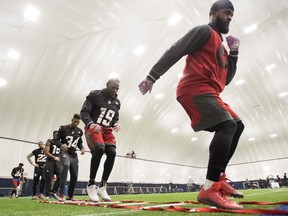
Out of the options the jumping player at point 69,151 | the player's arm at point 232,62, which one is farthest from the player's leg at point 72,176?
the player's arm at point 232,62

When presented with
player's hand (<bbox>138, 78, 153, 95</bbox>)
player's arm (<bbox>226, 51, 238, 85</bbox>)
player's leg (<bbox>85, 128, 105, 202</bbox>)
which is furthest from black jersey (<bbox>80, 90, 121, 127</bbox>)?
player's arm (<bbox>226, 51, 238, 85</bbox>)

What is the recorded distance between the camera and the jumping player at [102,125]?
11.6ft

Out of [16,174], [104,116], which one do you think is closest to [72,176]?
[104,116]

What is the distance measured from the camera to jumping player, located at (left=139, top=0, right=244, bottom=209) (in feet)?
6.22

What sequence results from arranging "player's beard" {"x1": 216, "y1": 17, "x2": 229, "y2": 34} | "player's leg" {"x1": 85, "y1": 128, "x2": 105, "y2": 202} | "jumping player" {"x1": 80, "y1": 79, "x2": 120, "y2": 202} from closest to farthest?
1. "player's beard" {"x1": 216, "y1": 17, "x2": 229, "y2": 34}
2. "player's leg" {"x1": 85, "y1": 128, "x2": 105, "y2": 202}
3. "jumping player" {"x1": 80, "y1": 79, "x2": 120, "y2": 202}

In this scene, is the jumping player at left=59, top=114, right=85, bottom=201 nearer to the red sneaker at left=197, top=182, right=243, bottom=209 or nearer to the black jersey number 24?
the black jersey number 24

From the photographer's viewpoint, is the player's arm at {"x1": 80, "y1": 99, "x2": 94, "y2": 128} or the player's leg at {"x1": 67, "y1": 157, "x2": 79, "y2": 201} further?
the player's leg at {"x1": 67, "y1": 157, "x2": 79, "y2": 201}

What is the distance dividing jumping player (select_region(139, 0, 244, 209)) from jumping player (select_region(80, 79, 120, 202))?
1.69 m

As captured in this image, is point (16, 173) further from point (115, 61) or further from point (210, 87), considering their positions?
point (210, 87)

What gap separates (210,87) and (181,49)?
420mm

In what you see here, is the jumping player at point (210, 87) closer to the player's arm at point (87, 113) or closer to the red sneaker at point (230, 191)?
the red sneaker at point (230, 191)

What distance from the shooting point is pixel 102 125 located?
3.87 m

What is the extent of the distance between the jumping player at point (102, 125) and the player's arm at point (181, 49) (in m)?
1.64

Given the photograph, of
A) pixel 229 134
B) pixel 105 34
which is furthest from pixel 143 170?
pixel 229 134
